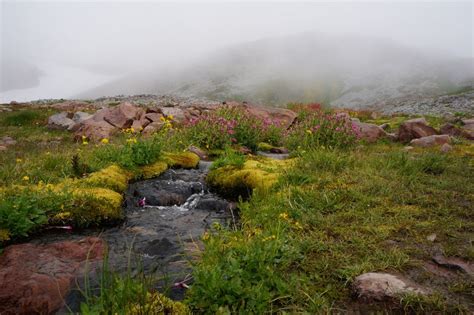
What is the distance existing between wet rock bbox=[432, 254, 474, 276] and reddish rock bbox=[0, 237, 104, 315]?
11.9 ft

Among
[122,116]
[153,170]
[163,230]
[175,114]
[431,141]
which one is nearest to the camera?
[163,230]

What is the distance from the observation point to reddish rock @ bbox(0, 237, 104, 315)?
3486mm

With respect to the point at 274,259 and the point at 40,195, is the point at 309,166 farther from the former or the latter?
the point at 40,195

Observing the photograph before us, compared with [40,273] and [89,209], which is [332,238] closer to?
[40,273]

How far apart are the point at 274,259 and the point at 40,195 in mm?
3907

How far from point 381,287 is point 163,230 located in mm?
3375

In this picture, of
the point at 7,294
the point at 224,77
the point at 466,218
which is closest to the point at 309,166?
the point at 466,218

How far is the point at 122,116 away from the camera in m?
18.2

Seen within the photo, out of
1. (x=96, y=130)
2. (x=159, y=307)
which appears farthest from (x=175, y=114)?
(x=159, y=307)

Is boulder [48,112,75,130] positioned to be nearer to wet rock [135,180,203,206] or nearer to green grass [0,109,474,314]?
green grass [0,109,474,314]

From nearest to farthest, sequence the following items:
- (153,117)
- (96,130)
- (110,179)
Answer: (110,179) < (96,130) < (153,117)

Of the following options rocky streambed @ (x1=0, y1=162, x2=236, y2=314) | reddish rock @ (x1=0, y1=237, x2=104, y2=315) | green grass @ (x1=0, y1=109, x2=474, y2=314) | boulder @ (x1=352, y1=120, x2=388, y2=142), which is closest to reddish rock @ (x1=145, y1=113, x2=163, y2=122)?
boulder @ (x1=352, y1=120, x2=388, y2=142)

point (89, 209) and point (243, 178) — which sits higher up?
point (89, 209)

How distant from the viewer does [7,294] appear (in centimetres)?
355
